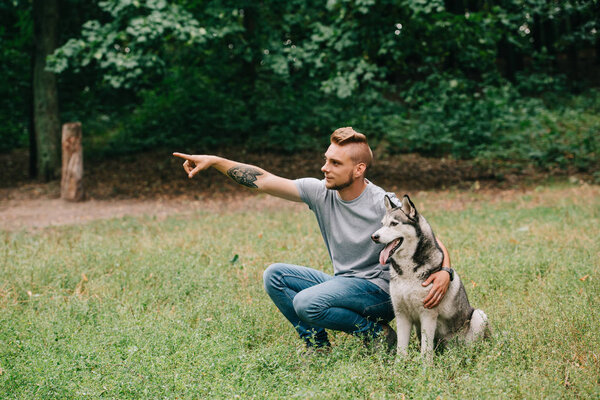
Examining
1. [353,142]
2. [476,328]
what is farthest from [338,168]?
[476,328]

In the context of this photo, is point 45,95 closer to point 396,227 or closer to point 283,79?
point 283,79

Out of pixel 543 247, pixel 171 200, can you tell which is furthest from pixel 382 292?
pixel 171 200

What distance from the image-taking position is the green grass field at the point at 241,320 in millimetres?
3541

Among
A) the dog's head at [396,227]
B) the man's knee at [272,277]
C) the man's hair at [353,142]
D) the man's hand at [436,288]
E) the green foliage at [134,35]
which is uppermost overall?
the green foliage at [134,35]

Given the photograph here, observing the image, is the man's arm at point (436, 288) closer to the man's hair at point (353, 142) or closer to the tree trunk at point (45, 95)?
the man's hair at point (353, 142)

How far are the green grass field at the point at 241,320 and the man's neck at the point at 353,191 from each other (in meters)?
1.13

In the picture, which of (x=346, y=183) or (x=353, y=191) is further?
(x=353, y=191)

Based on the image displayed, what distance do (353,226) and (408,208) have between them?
665 millimetres

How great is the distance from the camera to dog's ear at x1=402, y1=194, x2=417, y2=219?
3.56 m

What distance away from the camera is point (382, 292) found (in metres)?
4.16

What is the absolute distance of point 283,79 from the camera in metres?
15.7

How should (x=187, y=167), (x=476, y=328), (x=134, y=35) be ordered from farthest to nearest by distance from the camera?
(x=134, y=35) → (x=187, y=167) → (x=476, y=328)

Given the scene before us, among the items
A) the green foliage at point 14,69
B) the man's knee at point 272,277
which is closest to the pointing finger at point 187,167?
the man's knee at point 272,277

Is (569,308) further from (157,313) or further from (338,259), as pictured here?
(157,313)
